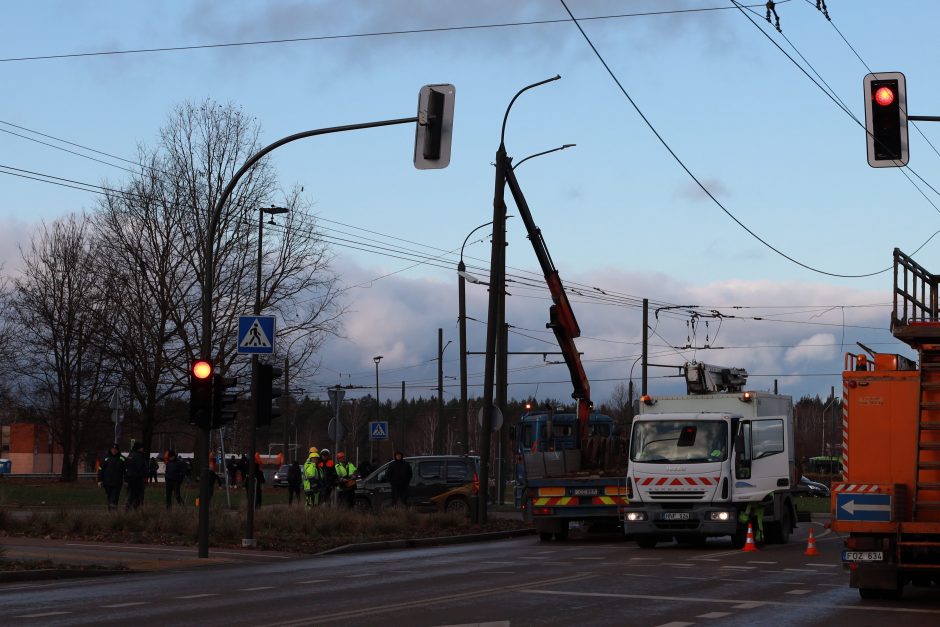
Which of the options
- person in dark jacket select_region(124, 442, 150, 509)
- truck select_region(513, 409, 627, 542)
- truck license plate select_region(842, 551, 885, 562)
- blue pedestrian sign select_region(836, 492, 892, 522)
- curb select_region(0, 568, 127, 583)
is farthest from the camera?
person in dark jacket select_region(124, 442, 150, 509)

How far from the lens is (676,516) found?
23828mm

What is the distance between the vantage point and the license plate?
23.8 meters

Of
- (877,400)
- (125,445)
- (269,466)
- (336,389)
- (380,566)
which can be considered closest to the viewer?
(877,400)

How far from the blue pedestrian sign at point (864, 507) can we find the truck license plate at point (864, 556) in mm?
406

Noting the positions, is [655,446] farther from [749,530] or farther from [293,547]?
[293,547]

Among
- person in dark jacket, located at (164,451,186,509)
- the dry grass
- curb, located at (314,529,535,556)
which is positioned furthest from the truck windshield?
person in dark jacket, located at (164,451,186,509)

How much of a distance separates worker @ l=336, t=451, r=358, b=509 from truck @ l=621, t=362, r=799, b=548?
1046 centimetres

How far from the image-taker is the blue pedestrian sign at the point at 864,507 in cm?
1423

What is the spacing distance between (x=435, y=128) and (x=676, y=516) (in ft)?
30.7

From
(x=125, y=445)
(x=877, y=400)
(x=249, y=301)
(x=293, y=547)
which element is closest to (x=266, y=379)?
(x=293, y=547)

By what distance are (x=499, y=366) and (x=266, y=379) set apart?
55.1 ft

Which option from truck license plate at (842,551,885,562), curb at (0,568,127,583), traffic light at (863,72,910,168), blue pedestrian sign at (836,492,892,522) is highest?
traffic light at (863,72,910,168)

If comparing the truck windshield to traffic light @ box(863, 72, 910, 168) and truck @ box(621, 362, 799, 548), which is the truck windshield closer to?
truck @ box(621, 362, 799, 548)

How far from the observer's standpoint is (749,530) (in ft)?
77.2
